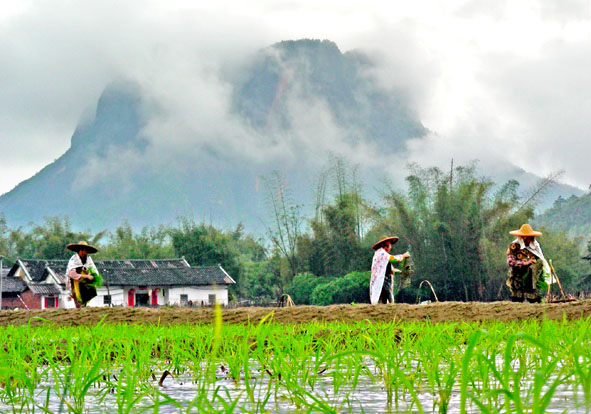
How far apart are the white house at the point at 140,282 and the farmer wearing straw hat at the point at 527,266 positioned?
33.0 meters

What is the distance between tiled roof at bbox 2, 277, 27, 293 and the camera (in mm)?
43062

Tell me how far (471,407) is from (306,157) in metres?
183

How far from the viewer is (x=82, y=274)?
9.38 metres

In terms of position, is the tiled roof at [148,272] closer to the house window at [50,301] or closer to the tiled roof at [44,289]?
the tiled roof at [44,289]

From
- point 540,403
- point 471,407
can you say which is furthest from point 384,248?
point 540,403

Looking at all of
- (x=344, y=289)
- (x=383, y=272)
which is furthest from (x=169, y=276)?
(x=383, y=272)

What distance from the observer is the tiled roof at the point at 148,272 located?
41938mm

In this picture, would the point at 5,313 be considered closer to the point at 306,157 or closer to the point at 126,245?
the point at 126,245

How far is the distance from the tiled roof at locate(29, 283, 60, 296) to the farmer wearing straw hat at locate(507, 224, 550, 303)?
37.3 meters

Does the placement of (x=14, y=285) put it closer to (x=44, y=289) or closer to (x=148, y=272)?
(x=44, y=289)

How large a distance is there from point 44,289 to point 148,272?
554 cm

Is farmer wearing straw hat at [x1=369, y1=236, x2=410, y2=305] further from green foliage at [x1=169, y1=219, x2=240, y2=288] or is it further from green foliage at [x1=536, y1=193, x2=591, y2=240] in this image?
green foliage at [x1=536, y1=193, x2=591, y2=240]

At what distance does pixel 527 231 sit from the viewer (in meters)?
8.72

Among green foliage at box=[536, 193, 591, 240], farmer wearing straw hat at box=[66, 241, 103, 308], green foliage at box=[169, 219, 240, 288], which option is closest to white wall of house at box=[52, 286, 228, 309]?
green foliage at box=[169, 219, 240, 288]
